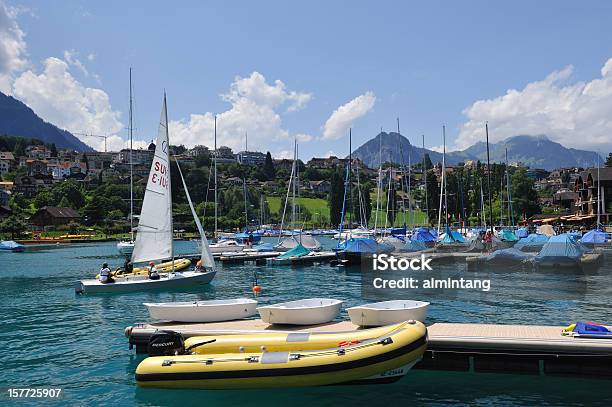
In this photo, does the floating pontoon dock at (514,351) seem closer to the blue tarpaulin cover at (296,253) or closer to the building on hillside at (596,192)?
the blue tarpaulin cover at (296,253)

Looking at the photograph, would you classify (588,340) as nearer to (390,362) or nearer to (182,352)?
(390,362)

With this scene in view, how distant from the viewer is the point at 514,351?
16000mm

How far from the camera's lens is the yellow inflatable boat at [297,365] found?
563 inches

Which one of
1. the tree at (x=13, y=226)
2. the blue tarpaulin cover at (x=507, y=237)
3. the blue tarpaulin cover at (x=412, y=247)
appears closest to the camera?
the blue tarpaulin cover at (x=412, y=247)

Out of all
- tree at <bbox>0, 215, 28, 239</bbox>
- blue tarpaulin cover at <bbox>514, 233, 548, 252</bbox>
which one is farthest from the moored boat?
blue tarpaulin cover at <bbox>514, 233, 548, 252</bbox>

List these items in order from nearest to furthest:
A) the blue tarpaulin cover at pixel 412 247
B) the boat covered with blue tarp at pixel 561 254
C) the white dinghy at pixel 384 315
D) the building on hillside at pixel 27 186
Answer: the white dinghy at pixel 384 315, the boat covered with blue tarp at pixel 561 254, the blue tarpaulin cover at pixel 412 247, the building on hillside at pixel 27 186

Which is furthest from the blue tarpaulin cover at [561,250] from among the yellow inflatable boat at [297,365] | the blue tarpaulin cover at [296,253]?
the yellow inflatable boat at [297,365]

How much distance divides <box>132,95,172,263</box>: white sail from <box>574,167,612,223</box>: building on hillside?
86610 mm

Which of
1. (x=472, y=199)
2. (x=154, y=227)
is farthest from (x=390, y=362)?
(x=472, y=199)

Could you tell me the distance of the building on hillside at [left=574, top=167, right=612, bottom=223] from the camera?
99.6m

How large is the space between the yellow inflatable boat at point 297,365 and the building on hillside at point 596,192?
94742 mm

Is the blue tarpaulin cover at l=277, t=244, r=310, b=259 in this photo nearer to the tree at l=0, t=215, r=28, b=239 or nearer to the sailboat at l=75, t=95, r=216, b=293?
the sailboat at l=75, t=95, r=216, b=293

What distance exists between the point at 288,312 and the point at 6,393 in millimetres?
9263

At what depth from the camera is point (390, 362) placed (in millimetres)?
14445
